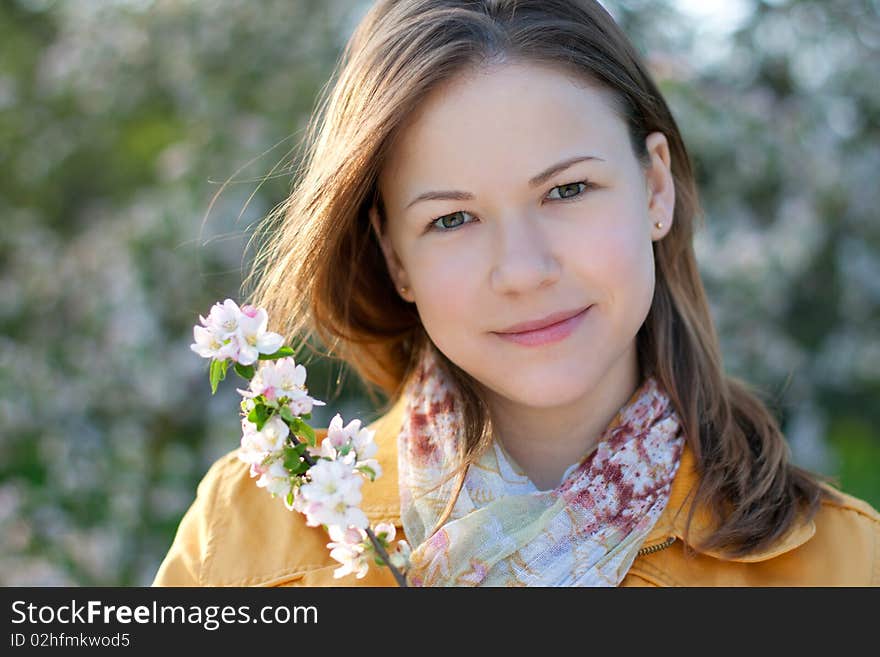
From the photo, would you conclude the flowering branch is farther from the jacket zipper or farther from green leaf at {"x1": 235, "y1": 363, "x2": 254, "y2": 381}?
the jacket zipper

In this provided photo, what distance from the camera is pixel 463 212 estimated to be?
6.03ft

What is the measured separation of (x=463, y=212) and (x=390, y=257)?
326 mm

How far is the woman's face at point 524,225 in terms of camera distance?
1.75 meters

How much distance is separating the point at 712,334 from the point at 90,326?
2664 millimetres

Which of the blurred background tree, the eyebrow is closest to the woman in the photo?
the eyebrow

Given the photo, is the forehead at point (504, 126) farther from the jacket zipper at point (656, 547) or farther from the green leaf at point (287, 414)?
the jacket zipper at point (656, 547)

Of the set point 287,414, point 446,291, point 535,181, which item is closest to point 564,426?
point 446,291

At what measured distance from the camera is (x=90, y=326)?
4016mm

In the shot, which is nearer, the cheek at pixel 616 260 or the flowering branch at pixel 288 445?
the flowering branch at pixel 288 445

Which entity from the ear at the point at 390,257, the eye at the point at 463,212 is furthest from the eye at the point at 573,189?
the ear at the point at 390,257

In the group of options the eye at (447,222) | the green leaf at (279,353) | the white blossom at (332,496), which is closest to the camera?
the white blossom at (332,496)

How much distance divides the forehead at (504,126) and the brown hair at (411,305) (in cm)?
3

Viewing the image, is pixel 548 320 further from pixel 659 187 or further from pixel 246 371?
pixel 246 371

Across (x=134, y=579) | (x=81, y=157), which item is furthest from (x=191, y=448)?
(x=81, y=157)
